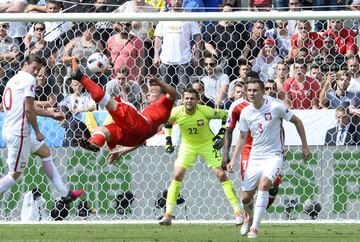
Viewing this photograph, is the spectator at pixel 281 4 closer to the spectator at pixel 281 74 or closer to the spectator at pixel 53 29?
the spectator at pixel 281 74

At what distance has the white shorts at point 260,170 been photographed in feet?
41.9

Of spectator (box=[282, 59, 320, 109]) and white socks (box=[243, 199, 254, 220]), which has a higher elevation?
spectator (box=[282, 59, 320, 109])

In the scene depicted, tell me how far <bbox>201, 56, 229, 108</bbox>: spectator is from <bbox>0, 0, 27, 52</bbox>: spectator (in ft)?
10.0

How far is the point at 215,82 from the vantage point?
16703 mm

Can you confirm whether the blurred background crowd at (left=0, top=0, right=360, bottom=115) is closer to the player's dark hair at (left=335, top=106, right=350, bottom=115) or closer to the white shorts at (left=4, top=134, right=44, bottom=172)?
the player's dark hair at (left=335, top=106, right=350, bottom=115)

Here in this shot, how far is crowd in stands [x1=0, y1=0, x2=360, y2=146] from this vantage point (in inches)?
647

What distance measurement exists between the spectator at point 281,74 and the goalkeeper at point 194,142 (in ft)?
3.41

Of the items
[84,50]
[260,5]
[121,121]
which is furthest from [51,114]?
[260,5]

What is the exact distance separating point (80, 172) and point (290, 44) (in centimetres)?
393

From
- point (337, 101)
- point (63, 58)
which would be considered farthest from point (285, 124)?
point (63, 58)

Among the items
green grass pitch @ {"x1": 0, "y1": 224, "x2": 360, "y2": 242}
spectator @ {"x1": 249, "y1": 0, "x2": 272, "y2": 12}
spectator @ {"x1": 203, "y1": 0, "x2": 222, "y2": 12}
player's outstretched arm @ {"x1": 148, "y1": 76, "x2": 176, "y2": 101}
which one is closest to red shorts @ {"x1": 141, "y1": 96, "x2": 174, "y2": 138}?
player's outstretched arm @ {"x1": 148, "y1": 76, "x2": 176, "y2": 101}

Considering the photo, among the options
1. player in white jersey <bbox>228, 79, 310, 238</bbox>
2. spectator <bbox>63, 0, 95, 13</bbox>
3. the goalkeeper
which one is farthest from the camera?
spectator <bbox>63, 0, 95, 13</bbox>

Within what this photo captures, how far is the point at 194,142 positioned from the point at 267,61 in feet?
5.71

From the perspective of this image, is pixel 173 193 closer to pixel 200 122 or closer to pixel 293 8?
pixel 200 122
